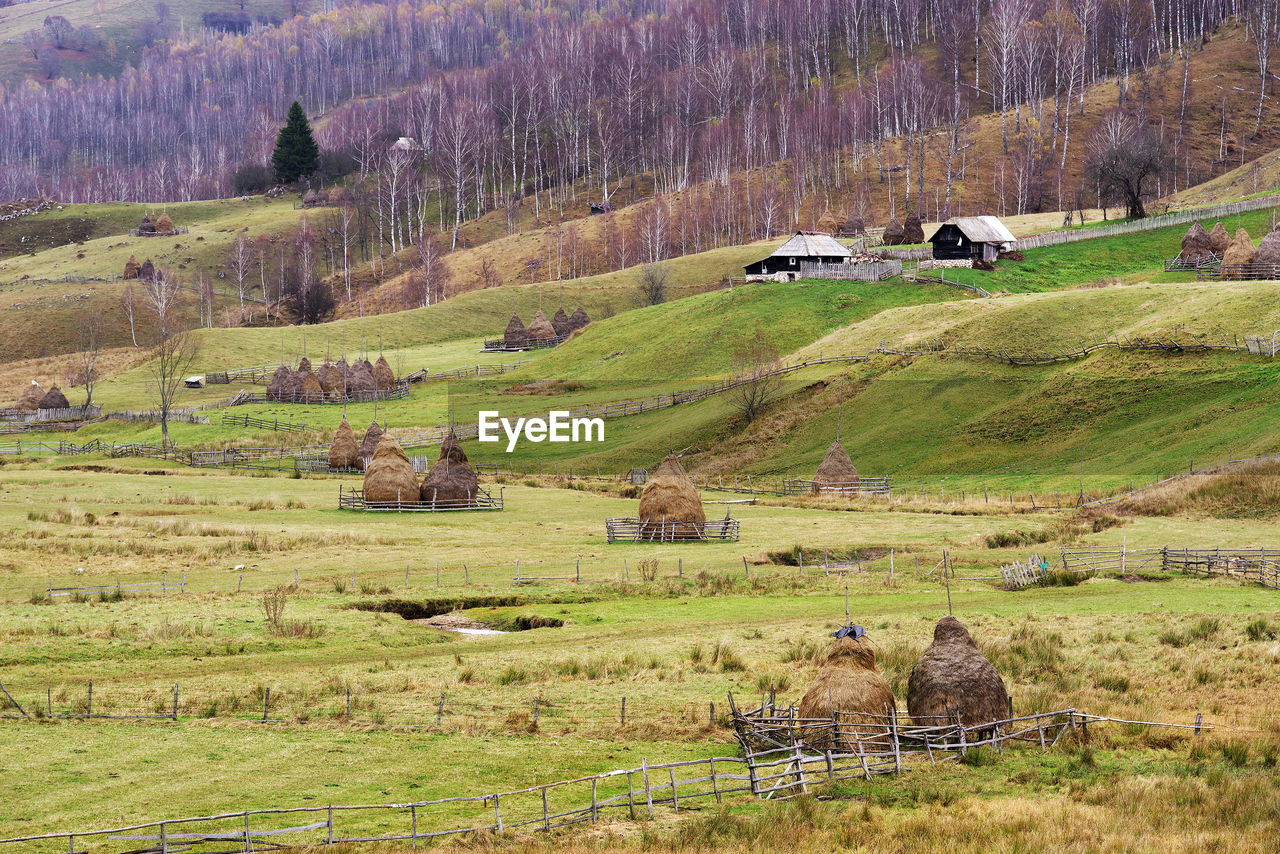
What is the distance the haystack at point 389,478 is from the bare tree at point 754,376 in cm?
2825

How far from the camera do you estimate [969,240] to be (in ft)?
400

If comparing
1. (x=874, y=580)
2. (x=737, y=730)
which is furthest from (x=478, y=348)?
(x=737, y=730)

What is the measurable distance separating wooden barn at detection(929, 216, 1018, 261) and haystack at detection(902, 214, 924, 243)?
9.16 meters

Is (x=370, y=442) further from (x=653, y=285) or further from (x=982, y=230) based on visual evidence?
(x=982, y=230)

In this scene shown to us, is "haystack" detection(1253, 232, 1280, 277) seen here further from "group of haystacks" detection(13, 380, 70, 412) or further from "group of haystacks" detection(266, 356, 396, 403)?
"group of haystacks" detection(13, 380, 70, 412)

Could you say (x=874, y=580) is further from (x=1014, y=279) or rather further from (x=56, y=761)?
(x=1014, y=279)

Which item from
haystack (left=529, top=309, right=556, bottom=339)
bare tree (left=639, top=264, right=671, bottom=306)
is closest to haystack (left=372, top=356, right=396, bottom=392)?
haystack (left=529, top=309, right=556, bottom=339)

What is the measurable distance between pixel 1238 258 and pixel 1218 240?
14837mm

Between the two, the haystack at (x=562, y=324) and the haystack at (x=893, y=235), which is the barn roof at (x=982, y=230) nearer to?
the haystack at (x=893, y=235)

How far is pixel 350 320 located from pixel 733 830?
134848 millimetres

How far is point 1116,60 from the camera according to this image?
188 m

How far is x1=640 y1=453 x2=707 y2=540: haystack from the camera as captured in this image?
5466cm

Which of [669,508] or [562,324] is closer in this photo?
[669,508]

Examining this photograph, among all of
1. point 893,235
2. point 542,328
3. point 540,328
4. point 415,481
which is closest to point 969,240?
point 893,235
